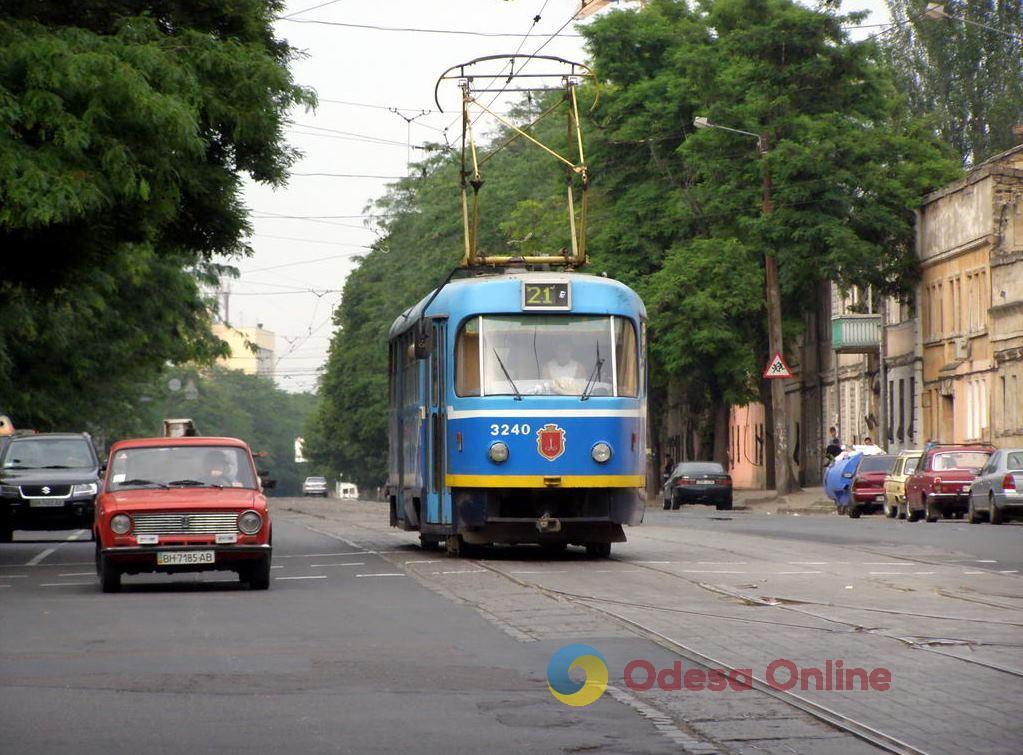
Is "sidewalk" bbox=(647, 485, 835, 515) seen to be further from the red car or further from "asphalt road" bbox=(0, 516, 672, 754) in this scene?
"asphalt road" bbox=(0, 516, 672, 754)

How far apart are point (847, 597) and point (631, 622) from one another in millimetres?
3694

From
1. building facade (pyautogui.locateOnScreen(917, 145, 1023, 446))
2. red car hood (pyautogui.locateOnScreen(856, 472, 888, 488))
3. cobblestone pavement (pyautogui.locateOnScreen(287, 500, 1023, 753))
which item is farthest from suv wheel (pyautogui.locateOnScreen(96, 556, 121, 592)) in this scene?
building facade (pyautogui.locateOnScreen(917, 145, 1023, 446))

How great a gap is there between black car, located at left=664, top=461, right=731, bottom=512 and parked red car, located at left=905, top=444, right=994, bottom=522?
1460 centimetres

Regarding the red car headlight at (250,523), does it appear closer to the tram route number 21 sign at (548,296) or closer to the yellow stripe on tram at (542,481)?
the yellow stripe on tram at (542,481)

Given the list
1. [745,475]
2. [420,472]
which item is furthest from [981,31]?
[420,472]

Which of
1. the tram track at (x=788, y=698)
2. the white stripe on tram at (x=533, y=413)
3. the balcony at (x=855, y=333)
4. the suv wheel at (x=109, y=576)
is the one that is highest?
the balcony at (x=855, y=333)

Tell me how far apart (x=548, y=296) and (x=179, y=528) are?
6.17 m

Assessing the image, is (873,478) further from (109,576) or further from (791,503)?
(109,576)

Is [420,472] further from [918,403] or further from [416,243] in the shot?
[416,243]

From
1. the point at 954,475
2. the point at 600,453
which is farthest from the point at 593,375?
the point at 954,475

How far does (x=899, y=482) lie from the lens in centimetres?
4669

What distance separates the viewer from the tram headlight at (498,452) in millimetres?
23906

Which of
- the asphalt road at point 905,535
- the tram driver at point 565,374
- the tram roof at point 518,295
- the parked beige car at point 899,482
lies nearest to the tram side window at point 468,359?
the tram roof at point 518,295

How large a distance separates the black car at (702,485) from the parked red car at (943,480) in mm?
14596
